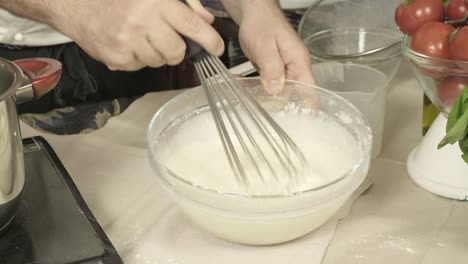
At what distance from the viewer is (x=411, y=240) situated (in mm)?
718

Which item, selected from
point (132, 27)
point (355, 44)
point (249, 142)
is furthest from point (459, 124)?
point (355, 44)

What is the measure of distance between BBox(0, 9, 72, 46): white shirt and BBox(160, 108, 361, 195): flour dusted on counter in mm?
397

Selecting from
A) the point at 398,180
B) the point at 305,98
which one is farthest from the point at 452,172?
the point at 305,98

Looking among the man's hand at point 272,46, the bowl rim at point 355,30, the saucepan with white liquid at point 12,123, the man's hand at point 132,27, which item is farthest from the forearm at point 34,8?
the bowl rim at point 355,30

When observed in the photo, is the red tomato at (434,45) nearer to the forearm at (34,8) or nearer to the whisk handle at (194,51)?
the whisk handle at (194,51)

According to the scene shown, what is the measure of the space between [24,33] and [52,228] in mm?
477

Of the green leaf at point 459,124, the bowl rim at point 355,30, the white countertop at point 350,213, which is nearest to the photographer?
Answer: the green leaf at point 459,124

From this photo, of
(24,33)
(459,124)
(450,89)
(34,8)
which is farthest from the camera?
(24,33)

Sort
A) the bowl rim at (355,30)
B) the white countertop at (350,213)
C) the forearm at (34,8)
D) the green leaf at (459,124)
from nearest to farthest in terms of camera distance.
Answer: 1. the green leaf at (459,124)
2. the white countertop at (350,213)
3. the forearm at (34,8)
4. the bowl rim at (355,30)

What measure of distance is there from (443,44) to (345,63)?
222mm

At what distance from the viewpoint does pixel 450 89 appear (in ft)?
2.38

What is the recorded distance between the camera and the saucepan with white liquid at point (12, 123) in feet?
2.09

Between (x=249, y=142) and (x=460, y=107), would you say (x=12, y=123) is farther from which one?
(x=460, y=107)

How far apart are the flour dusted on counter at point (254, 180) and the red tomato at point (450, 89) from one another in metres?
0.11
